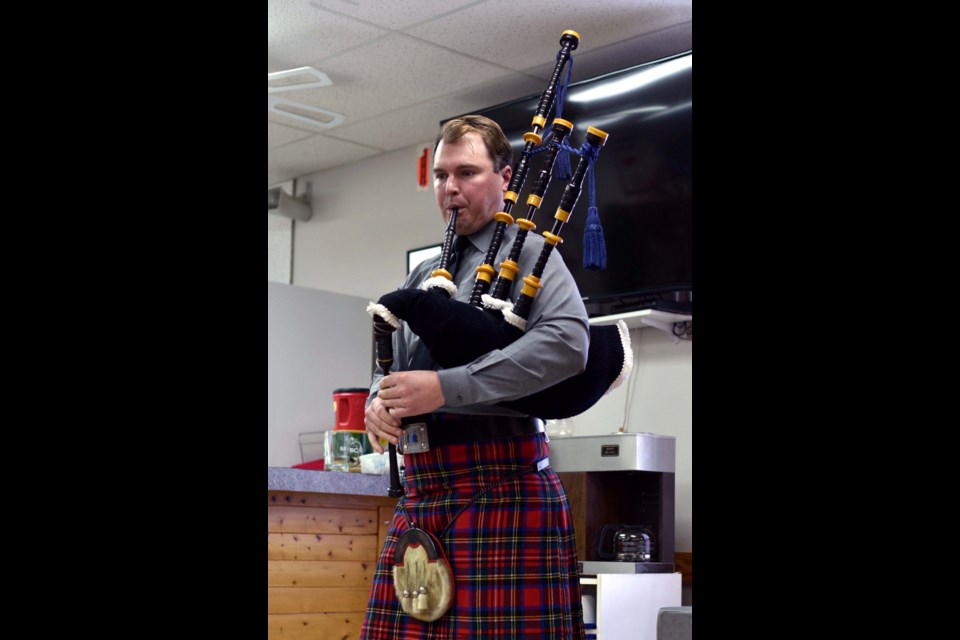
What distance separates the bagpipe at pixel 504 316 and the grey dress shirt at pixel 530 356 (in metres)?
0.03

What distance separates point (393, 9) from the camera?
12.9 ft

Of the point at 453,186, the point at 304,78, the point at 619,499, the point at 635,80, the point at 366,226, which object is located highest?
the point at 304,78

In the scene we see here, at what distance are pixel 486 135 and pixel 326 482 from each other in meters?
1.56

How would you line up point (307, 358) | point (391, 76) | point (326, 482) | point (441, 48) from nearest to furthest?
point (326, 482) < point (441, 48) < point (391, 76) < point (307, 358)

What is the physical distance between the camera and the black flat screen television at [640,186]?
13.1 ft

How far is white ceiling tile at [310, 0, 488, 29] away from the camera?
386 centimetres

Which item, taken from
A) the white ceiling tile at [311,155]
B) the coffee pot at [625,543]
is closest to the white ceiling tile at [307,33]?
the white ceiling tile at [311,155]

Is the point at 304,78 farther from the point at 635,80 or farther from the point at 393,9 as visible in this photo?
the point at 635,80

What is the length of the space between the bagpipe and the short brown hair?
0.04 meters

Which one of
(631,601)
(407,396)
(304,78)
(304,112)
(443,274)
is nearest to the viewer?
(407,396)

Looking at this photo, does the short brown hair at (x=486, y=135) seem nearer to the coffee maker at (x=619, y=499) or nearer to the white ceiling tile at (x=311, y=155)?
the coffee maker at (x=619, y=499)

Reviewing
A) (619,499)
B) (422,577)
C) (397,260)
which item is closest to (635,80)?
(619,499)
